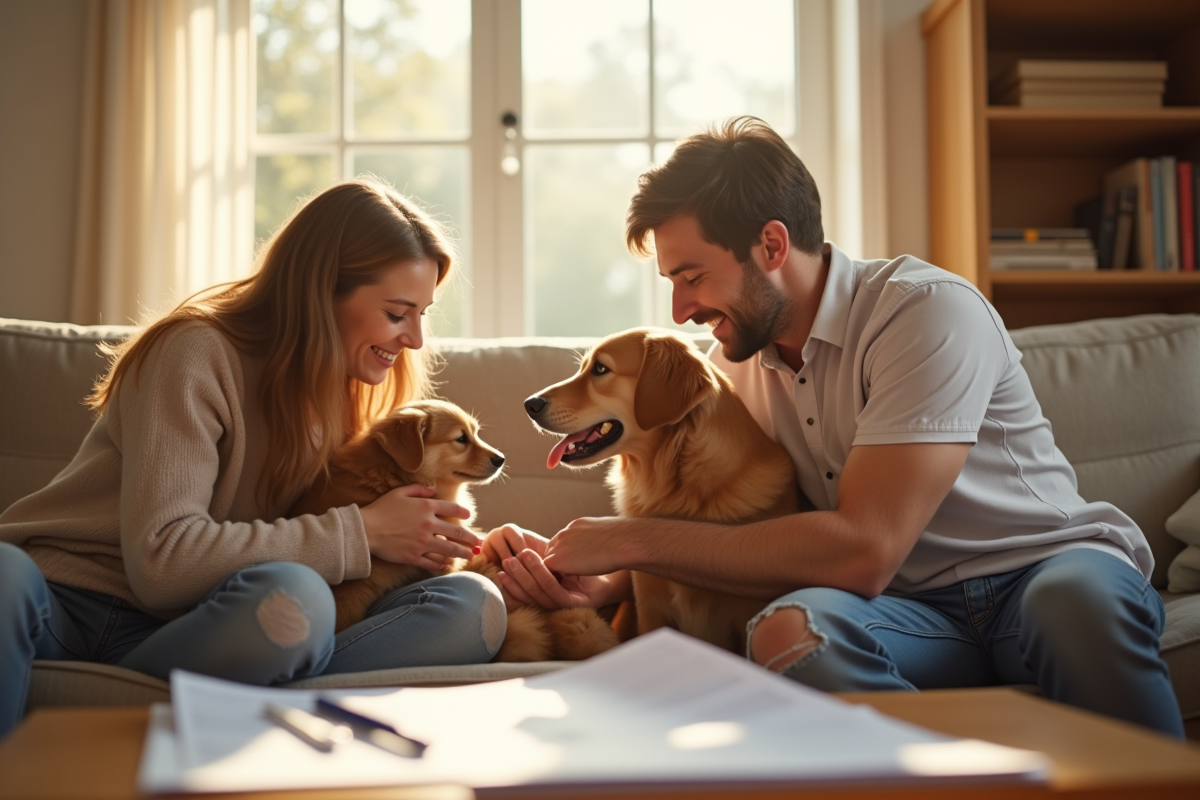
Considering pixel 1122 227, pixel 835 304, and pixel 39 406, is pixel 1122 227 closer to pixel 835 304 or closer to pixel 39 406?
pixel 835 304

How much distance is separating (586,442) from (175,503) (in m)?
0.84

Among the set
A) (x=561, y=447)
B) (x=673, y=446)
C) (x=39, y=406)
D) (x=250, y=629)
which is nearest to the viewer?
(x=250, y=629)

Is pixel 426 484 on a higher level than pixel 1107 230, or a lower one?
lower

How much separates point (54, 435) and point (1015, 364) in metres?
2.09

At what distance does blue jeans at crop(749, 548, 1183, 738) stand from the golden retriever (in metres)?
→ 0.49

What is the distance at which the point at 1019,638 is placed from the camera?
1.58 meters

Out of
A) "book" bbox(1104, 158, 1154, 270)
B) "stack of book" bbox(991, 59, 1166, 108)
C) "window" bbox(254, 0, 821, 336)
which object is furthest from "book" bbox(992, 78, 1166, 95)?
"window" bbox(254, 0, 821, 336)

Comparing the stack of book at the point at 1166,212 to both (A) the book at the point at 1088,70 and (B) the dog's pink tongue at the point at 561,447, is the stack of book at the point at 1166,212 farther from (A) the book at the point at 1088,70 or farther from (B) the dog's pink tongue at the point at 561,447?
(B) the dog's pink tongue at the point at 561,447

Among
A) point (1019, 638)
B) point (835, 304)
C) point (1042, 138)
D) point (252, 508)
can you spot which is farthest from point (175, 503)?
point (1042, 138)

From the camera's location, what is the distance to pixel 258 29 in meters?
3.64

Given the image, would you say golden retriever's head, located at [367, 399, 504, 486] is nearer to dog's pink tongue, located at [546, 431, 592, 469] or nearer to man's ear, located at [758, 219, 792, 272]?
dog's pink tongue, located at [546, 431, 592, 469]

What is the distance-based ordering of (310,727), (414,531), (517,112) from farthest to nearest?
1. (517,112)
2. (414,531)
3. (310,727)

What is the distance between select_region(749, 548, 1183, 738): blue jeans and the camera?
4.64ft

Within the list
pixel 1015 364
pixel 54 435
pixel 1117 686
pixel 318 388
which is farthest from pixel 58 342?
pixel 1117 686
